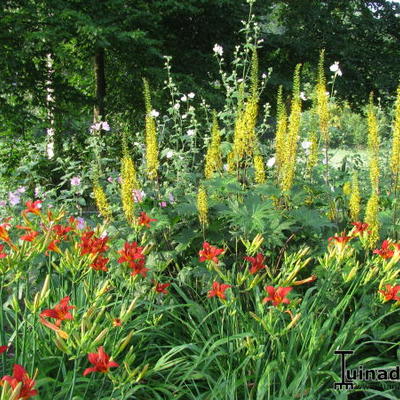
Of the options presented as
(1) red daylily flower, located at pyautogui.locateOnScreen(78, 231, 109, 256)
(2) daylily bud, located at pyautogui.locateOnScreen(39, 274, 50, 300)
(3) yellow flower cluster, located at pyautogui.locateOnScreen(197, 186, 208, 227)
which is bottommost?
(2) daylily bud, located at pyautogui.locateOnScreen(39, 274, 50, 300)

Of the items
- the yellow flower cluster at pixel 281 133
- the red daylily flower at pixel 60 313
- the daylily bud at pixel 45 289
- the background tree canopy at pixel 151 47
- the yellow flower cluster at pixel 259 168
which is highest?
the background tree canopy at pixel 151 47

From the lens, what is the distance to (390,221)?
3275 millimetres

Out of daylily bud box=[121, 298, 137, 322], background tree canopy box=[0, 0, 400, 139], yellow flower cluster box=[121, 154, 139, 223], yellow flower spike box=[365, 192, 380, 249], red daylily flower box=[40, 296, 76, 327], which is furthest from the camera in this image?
background tree canopy box=[0, 0, 400, 139]

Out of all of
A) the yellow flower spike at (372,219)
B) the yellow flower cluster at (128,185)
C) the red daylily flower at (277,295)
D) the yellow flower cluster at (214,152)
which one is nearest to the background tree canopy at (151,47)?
the yellow flower cluster at (214,152)

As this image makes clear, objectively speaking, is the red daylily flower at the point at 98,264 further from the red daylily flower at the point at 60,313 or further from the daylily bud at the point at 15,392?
the daylily bud at the point at 15,392

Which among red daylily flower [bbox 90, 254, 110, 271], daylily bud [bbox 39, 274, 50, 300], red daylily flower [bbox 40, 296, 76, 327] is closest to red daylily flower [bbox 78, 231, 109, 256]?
red daylily flower [bbox 90, 254, 110, 271]

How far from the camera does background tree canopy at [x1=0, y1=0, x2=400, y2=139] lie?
741 centimetres

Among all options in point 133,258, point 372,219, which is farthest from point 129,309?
point 372,219

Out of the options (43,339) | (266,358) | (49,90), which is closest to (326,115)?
(266,358)

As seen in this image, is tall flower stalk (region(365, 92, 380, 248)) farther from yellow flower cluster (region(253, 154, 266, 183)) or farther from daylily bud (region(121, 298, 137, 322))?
daylily bud (region(121, 298, 137, 322))

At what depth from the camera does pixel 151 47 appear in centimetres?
796

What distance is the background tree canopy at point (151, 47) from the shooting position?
7.41m

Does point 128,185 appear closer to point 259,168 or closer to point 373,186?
point 259,168

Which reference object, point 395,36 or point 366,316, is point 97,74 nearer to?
point 395,36
